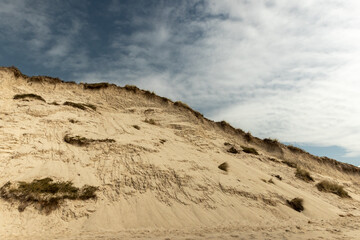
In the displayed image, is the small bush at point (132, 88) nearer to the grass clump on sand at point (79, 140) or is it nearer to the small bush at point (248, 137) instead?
the grass clump on sand at point (79, 140)

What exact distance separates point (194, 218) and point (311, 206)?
17.7 feet

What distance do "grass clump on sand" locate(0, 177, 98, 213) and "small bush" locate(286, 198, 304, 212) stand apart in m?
7.43

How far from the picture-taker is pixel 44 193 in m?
6.95

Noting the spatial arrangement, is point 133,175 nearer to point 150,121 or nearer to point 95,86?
point 150,121

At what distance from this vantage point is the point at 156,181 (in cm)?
837

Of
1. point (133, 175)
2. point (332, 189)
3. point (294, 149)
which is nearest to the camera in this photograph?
point (133, 175)

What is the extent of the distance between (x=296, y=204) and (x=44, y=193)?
9.12 meters

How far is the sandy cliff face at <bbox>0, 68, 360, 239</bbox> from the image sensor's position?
21.5 ft

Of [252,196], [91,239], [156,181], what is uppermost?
[156,181]

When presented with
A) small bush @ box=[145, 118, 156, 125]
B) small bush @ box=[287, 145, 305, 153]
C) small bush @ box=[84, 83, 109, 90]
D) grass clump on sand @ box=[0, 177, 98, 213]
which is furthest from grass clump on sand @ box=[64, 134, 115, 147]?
small bush @ box=[287, 145, 305, 153]

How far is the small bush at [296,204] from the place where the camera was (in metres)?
8.67

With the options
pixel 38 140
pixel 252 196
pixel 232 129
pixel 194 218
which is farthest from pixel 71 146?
pixel 232 129

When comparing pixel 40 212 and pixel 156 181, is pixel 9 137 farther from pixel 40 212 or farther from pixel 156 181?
pixel 156 181

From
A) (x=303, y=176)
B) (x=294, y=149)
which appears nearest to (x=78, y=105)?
(x=303, y=176)
